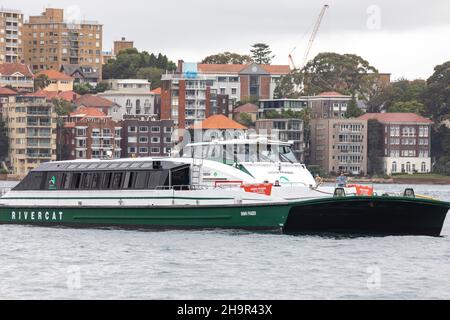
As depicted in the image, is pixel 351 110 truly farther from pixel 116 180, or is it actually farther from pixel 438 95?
pixel 116 180

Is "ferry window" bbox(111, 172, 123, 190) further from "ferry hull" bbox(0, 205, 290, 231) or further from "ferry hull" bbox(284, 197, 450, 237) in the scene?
"ferry hull" bbox(284, 197, 450, 237)

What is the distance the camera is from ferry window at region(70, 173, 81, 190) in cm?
5500

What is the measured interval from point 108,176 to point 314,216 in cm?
967

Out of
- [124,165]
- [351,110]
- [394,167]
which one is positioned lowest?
[394,167]

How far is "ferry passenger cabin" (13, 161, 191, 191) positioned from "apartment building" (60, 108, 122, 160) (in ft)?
390

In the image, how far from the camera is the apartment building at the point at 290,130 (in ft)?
595

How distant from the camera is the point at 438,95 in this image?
18950 centimetres

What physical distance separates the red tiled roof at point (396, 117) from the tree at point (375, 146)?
1.58 m

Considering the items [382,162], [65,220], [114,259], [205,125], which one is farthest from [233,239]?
[382,162]

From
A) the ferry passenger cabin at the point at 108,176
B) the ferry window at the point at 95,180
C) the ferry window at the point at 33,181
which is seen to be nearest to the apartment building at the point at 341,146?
the ferry window at the point at 33,181

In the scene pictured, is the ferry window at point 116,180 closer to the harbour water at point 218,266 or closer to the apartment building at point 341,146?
the harbour water at point 218,266

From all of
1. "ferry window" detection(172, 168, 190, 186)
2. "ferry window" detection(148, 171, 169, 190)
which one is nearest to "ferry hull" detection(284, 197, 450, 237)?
"ferry window" detection(172, 168, 190, 186)

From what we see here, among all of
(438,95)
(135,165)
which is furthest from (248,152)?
(438,95)

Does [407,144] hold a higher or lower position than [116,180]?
lower
